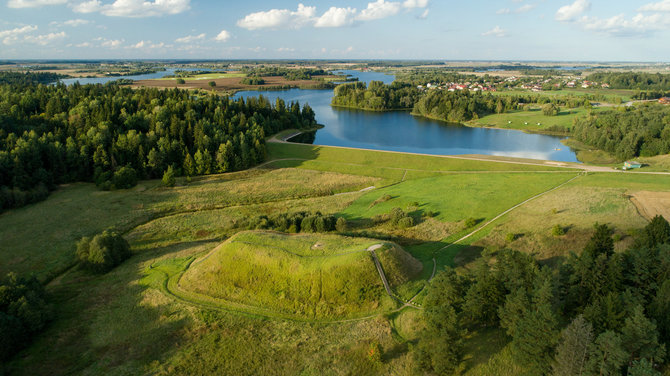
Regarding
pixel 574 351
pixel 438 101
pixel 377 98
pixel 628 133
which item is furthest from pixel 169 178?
pixel 377 98

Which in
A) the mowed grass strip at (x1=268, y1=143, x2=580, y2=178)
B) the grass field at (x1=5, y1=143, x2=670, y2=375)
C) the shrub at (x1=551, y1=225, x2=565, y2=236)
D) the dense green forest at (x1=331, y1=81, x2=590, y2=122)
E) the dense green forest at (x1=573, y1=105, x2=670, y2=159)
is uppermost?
the dense green forest at (x1=331, y1=81, x2=590, y2=122)

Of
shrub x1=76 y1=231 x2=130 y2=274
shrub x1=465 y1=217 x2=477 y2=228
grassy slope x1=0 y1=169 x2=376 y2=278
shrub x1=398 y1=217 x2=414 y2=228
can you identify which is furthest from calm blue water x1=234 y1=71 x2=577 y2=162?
shrub x1=76 y1=231 x2=130 y2=274

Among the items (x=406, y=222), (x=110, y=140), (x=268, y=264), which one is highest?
(x=110, y=140)

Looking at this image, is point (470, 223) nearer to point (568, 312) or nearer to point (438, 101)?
point (568, 312)

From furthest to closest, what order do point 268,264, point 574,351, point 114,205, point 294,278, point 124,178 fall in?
point 124,178 → point 114,205 → point 268,264 → point 294,278 → point 574,351

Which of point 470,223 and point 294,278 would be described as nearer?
point 294,278

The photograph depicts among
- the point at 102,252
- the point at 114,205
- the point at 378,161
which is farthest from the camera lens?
the point at 378,161

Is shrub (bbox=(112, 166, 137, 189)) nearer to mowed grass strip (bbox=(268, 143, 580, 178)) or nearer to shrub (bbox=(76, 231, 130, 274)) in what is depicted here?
shrub (bbox=(76, 231, 130, 274))

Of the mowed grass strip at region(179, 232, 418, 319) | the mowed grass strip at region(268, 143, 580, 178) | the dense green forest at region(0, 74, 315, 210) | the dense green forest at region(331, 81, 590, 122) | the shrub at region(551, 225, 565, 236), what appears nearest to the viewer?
the mowed grass strip at region(179, 232, 418, 319)
